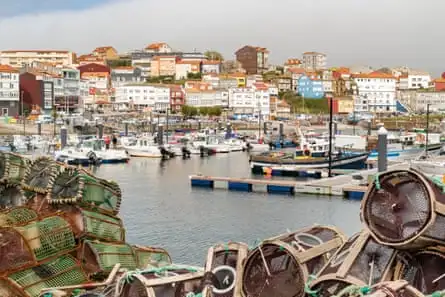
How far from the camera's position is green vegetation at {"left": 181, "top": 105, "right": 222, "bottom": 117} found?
69812 millimetres

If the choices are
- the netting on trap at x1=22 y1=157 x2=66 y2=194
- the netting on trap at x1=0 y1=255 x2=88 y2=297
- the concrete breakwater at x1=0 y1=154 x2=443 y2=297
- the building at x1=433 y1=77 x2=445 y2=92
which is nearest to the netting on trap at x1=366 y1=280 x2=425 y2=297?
the concrete breakwater at x1=0 y1=154 x2=443 y2=297

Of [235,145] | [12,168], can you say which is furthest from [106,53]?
[12,168]

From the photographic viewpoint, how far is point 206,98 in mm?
75062

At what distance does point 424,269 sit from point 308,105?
259 ft

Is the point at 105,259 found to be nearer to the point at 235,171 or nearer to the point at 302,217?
the point at 302,217

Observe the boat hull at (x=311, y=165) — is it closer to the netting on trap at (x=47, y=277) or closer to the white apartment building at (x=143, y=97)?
the netting on trap at (x=47, y=277)

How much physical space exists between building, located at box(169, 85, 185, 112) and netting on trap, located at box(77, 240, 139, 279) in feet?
216

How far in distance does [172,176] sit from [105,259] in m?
21.2

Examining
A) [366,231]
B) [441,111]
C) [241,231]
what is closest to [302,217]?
[241,231]

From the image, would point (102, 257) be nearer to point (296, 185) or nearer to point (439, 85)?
point (296, 185)

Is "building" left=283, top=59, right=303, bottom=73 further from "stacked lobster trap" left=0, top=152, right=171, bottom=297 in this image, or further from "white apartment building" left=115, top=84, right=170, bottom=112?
"stacked lobster trap" left=0, top=152, right=171, bottom=297

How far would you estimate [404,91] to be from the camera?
303 ft

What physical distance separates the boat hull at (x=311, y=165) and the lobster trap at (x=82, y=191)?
66.2 feet

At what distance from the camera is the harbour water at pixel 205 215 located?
568 inches
